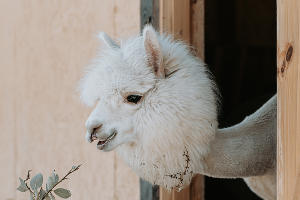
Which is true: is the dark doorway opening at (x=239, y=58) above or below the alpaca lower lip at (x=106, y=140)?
above

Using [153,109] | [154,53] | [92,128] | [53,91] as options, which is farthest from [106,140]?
[53,91]

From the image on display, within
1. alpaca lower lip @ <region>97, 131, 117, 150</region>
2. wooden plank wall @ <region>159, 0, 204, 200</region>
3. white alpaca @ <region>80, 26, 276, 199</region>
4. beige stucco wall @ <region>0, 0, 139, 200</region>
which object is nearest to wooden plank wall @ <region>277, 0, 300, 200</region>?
white alpaca @ <region>80, 26, 276, 199</region>

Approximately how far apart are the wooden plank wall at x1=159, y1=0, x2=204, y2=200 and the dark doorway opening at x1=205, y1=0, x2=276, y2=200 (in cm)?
147

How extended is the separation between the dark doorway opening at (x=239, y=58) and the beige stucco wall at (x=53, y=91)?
60.5 inches

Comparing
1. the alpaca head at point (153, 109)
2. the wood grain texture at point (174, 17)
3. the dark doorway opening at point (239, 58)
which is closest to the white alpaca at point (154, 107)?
the alpaca head at point (153, 109)

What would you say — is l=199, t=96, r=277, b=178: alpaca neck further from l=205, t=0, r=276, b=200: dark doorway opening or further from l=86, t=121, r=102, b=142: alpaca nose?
l=205, t=0, r=276, b=200: dark doorway opening

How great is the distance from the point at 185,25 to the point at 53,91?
998mm

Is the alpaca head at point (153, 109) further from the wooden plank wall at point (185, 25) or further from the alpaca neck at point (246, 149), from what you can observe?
the wooden plank wall at point (185, 25)

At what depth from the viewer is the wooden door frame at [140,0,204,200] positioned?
2787mm

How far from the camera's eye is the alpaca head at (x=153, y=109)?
205 centimetres

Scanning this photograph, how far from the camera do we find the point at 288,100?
6.12 feet

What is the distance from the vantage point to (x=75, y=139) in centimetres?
332

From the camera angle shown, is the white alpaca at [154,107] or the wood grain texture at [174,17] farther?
the wood grain texture at [174,17]

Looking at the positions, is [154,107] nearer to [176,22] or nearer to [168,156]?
[168,156]
